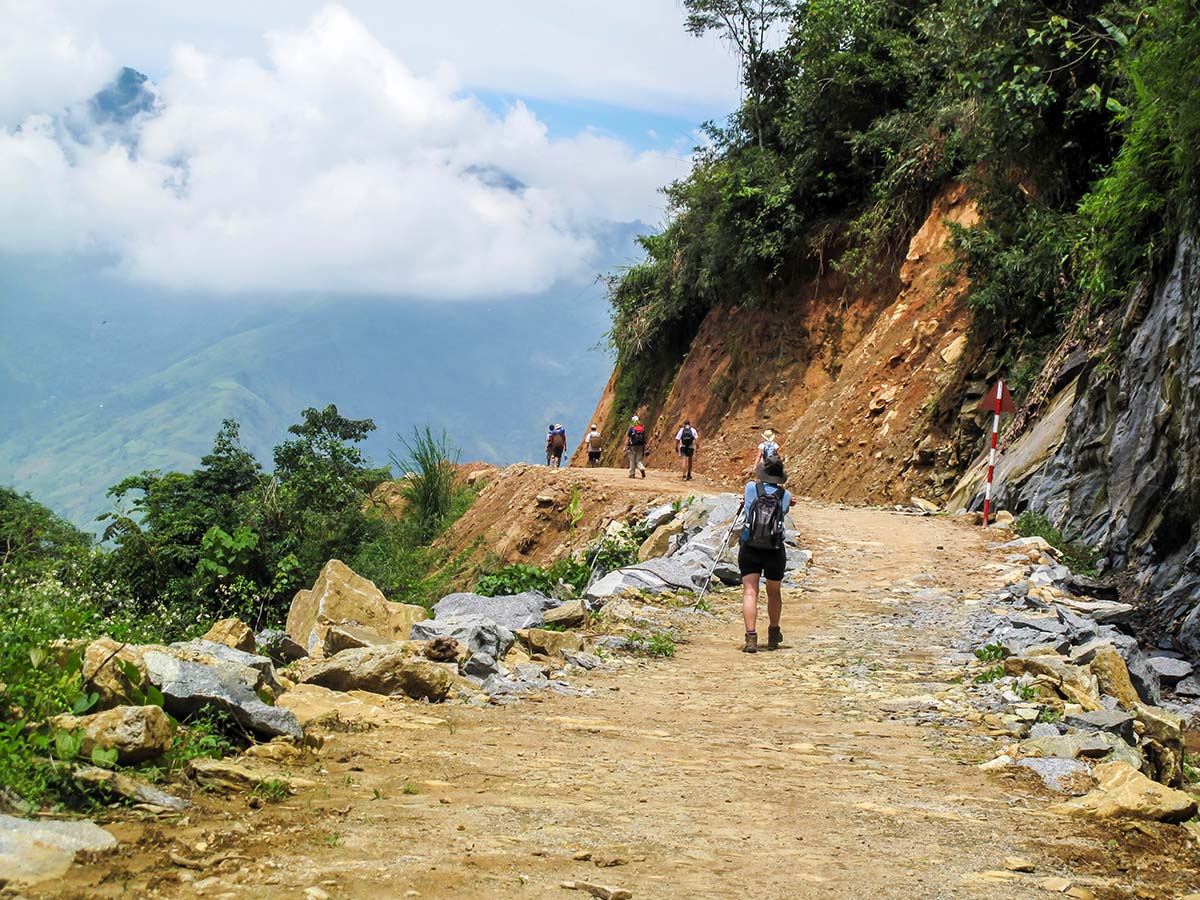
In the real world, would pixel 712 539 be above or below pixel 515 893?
above

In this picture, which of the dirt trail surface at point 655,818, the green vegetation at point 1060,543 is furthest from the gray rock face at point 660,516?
the dirt trail surface at point 655,818

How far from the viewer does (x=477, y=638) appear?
8070 mm

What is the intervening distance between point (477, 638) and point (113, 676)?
3715mm

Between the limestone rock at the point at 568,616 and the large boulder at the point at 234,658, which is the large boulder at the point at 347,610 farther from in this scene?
the large boulder at the point at 234,658

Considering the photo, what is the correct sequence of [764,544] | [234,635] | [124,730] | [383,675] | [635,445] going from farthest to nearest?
1. [635,445]
2. [764,544]
3. [234,635]
4. [383,675]
5. [124,730]

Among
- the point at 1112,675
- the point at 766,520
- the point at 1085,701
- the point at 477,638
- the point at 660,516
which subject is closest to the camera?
the point at 1085,701

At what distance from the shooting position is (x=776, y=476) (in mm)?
9523

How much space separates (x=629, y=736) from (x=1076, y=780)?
241cm

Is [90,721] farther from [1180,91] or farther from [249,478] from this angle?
[249,478]

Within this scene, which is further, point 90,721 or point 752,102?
point 752,102

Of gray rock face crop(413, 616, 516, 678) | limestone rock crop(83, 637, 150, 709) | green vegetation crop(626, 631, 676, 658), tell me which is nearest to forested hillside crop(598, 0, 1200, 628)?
green vegetation crop(626, 631, 676, 658)

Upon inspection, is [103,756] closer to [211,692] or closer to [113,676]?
[113,676]

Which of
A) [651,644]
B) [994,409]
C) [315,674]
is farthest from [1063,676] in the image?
[994,409]

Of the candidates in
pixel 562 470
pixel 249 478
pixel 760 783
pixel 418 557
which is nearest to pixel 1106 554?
pixel 760 783
